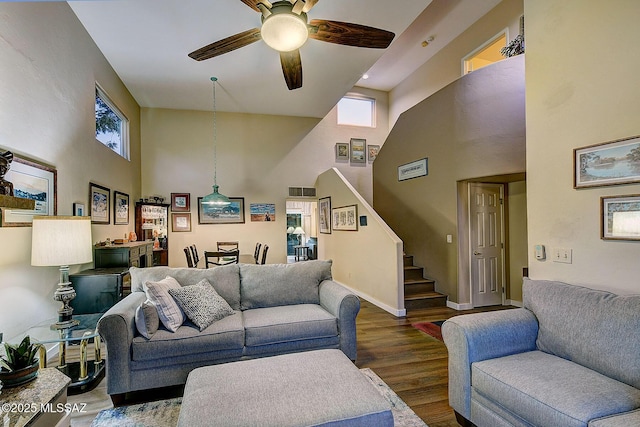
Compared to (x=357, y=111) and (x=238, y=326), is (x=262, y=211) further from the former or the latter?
(x=238, y=326)

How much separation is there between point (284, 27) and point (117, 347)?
9.15ft

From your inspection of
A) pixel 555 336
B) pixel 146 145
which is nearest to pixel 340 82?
pixel 146 145

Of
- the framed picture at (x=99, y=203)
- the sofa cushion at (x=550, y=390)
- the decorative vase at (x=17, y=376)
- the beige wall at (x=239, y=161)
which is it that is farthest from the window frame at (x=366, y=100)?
the decorative vase at (x=17, y=376)

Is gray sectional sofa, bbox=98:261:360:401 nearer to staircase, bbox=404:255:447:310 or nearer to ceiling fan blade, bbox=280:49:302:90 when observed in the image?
staircase, bbox=404:255:447:310

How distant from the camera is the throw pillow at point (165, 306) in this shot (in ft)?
7.86

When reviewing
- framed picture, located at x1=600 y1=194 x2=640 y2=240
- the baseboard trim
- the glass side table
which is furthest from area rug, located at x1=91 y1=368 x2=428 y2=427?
the baseboard trim

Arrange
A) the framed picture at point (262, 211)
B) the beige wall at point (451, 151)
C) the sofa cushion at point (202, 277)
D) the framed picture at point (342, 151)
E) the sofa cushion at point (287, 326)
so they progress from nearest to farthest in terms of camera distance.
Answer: the sofa cushion at point (287, 326) < the sofa cushion at point (202, 277) < the beige wall at point (451, 151) < the framed picture at point (262, 211) < the framed picture at point (342, 151)

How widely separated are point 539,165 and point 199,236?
620cm

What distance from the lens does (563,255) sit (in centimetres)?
229

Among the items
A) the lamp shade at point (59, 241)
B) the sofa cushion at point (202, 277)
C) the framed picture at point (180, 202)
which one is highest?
the framed picture at point (180, 202)

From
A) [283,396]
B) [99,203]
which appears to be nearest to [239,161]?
[99,203]

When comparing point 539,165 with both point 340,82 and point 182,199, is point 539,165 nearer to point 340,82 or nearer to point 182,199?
point 340,82

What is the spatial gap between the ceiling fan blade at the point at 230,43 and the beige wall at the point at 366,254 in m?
3.00

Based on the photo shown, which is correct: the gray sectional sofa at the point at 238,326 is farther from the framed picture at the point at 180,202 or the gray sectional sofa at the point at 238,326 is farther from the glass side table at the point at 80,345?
the framed picture at the point at 180,202
